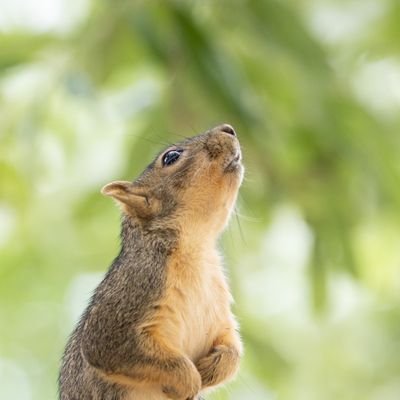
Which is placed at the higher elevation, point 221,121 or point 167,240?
point 221,121

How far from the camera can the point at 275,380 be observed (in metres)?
4.21

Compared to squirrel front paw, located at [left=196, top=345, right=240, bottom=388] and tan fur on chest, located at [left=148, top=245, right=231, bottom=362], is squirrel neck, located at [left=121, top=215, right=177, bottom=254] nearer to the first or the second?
tan fur on chest, located at [left=148, top=245, right=231, bottom=362]

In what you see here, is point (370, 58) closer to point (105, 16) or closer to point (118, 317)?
point (105, 16)

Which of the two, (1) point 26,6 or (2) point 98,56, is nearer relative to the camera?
(2) point 98,56

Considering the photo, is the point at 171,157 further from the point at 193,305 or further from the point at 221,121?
the point at 221,121

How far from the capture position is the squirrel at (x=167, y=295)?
7.73 feet

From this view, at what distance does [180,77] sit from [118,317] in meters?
1.56

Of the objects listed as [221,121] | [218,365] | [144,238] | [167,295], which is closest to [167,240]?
[144,238]

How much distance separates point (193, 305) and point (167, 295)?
0.18 ft

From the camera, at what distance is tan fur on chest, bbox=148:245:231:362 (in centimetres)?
243

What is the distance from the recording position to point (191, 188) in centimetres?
263

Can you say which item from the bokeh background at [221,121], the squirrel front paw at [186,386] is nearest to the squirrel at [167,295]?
the squirrel front paw at [186,386]

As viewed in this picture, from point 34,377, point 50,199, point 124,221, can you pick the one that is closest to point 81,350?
point 124,221

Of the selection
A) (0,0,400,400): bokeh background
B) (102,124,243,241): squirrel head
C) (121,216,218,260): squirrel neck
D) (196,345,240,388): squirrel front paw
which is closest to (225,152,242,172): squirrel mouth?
(102,124,243,241): squirrel head
